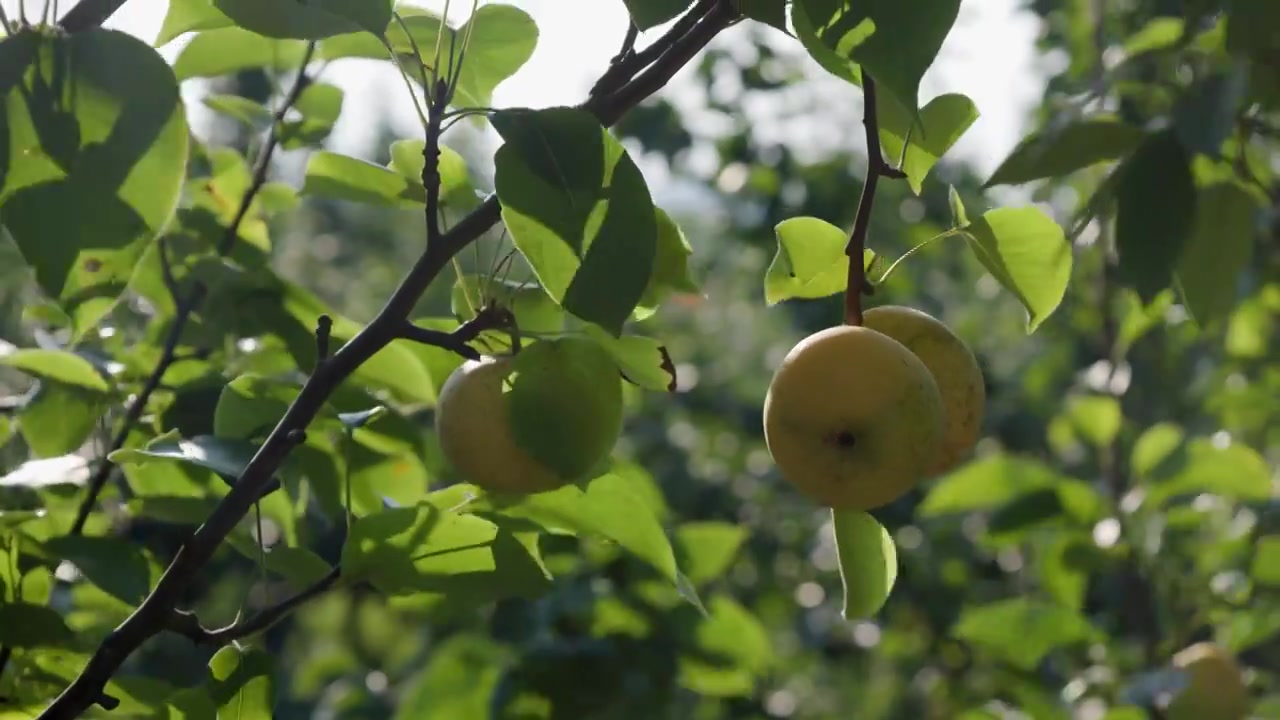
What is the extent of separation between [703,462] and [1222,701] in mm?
1650

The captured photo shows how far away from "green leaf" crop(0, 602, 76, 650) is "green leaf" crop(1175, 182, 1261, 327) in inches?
37.0

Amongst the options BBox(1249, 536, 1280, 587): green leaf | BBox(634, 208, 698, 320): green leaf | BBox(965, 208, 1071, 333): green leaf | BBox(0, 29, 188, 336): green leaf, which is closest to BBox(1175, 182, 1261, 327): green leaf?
BBox(965, 208, 1071, 333): green leaf

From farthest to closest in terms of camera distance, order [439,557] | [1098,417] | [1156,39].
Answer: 1. [1098,417]
2. [1156,39]
3. [439,557]

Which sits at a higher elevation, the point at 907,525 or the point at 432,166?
the point at 432,166

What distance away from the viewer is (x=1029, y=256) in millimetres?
835

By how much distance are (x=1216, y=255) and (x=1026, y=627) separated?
826 mm

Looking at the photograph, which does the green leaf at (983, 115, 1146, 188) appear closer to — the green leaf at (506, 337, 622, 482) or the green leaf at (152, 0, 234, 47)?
the green leaf at (506, 337, 622, 482)

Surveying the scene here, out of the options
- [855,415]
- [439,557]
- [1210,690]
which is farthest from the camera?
[1210,690]

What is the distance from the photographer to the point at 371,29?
2.39ft

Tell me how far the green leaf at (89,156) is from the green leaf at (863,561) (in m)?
0.44

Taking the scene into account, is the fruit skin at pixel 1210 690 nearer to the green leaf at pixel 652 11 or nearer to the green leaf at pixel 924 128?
the green leaf at pixel 924 128

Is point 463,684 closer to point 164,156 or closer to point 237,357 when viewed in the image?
point 237,357

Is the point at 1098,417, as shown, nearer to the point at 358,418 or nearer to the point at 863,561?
the point at 863,561

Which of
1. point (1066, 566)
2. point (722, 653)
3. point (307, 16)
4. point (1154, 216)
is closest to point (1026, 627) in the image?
point (1066, 566)
